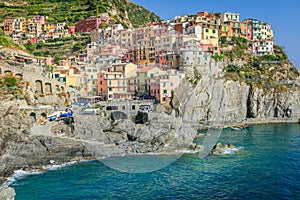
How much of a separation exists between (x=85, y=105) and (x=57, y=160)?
10.1 metres

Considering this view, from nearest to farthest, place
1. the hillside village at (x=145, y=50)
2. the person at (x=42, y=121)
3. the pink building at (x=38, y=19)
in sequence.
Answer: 1. the person at (x=42, y=121)
2. the hillside village at (x=145, y=50)
3. the pink building at (x=38, y=19)

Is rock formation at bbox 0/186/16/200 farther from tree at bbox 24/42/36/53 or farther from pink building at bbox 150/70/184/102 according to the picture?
tree at bbox 24/42/36/53

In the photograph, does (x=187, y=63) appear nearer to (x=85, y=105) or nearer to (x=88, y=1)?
(x=85, y=105)

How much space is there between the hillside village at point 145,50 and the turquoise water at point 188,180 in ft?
47.2

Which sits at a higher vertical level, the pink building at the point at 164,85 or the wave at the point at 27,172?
the pink building at the point at 164,85

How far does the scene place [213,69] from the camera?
45.4m

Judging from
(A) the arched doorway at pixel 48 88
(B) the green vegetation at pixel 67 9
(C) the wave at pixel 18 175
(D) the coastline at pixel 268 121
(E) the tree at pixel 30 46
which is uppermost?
(B) the green vegetation at pixel 67 9

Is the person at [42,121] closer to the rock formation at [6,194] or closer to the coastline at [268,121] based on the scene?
the rock formation at [6,194]

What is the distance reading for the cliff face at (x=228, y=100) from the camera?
40594mm

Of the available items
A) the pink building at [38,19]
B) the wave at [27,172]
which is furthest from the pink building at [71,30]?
the wave at [27,172]

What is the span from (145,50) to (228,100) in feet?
45.3

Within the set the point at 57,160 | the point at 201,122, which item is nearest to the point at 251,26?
the point at 201,122

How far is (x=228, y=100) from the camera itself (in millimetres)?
46031

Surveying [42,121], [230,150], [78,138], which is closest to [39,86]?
[42,121]
